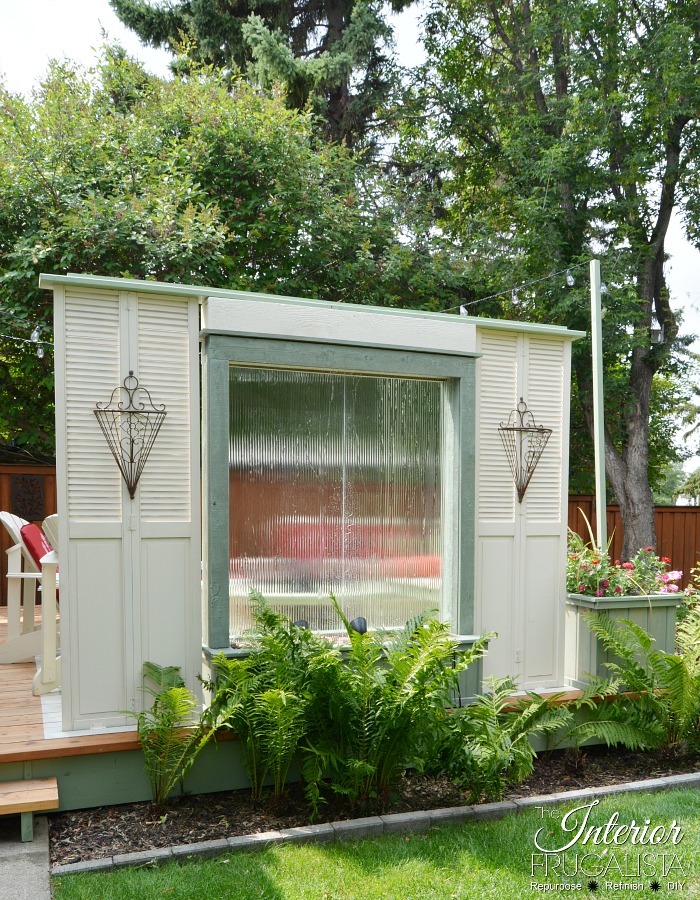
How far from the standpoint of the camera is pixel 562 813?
12.1 ft

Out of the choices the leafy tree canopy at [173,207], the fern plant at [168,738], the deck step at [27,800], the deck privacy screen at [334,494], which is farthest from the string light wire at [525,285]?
the deck step at [27,800]

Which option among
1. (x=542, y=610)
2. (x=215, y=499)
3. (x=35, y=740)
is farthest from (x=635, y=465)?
(x=35, y=740)

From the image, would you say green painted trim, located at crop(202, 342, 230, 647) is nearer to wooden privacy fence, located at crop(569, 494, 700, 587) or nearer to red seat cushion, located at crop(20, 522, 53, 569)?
red seat cushion, located at crop(20, 522, 53, 569)

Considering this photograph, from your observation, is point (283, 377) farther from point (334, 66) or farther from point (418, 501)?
point (334, 66)

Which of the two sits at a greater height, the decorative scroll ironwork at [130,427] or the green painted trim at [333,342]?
the green painted trim at [333,342]

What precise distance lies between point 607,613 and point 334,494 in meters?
1.90

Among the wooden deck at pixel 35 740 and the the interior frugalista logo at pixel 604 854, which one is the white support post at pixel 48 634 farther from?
the the interior frugalista logo at pixel 604 854

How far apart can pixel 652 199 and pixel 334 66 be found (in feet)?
15.7

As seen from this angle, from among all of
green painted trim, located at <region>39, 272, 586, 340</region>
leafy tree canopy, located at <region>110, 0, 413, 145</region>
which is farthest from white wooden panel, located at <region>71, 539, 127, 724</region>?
leafy tree canopy, located at <region>110, 0, 413, 145</region>

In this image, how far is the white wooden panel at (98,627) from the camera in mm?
3641

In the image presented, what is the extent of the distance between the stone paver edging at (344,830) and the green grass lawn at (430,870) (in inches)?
1.8

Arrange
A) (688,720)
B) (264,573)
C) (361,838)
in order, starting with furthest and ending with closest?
1. (688,720)
2. (264,573)
3. (361,838)

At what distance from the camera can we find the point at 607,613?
187 inches

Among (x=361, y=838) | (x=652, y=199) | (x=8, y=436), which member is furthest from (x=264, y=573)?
(x=652, y=199)
